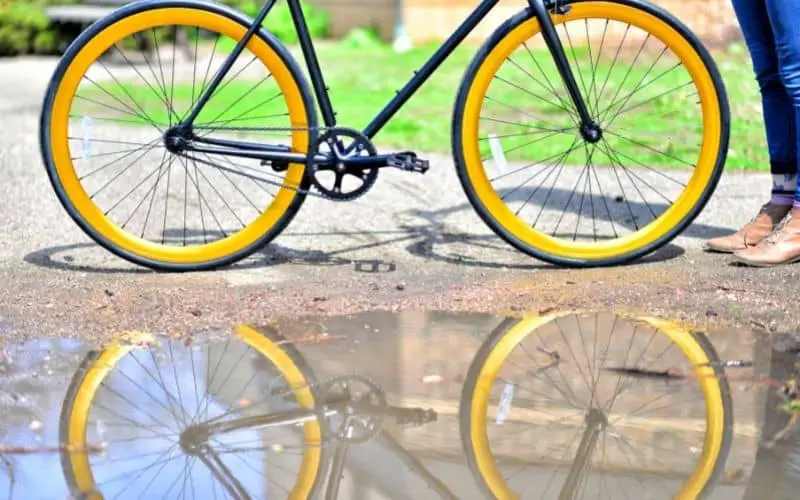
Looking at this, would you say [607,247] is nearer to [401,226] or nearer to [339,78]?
[401,226]

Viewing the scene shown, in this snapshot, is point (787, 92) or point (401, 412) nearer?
point (401, 412)

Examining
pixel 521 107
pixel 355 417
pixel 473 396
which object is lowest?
pixel 355 417

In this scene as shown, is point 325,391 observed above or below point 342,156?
below

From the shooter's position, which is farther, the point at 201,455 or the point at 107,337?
the point at 107,337

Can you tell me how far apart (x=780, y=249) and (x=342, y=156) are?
1.71 m

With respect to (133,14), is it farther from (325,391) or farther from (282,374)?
(325,391)

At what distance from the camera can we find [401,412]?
3623 mm

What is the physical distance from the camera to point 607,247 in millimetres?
5078

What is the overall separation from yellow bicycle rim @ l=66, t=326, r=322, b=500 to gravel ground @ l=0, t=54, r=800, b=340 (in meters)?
0.22

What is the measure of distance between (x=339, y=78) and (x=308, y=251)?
5.86 metres

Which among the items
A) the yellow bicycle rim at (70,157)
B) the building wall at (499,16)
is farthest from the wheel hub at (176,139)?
the building wall at (499,16)

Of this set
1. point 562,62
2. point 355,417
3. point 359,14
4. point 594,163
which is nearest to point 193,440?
point 355,417

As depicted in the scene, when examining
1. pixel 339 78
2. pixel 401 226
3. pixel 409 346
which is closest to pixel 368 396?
pixel 409 346

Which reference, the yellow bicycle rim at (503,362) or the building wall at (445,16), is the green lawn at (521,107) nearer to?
the building wall at (445,16)
